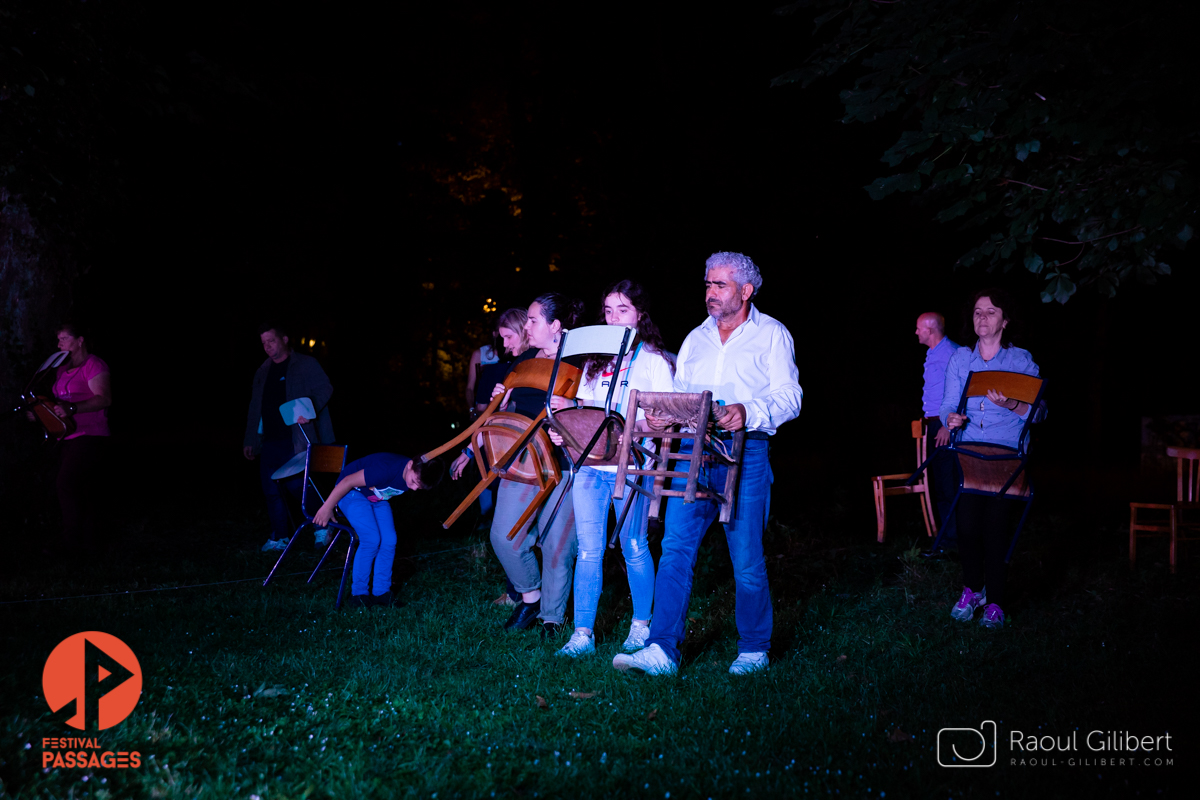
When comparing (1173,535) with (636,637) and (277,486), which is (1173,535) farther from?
(277,486)

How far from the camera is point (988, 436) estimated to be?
5.65 m

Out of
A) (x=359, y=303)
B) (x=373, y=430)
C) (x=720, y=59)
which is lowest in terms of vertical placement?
(x=373, y=430)

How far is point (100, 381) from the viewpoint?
7.64 metres

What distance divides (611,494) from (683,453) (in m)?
0.58

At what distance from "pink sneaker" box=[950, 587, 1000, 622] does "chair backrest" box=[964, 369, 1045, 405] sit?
1.31 m

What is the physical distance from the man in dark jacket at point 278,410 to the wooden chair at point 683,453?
454 cm

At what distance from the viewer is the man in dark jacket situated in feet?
26.5

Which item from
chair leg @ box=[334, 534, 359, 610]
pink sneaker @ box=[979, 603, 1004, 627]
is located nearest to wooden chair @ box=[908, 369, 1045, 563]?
pink sneaker @ box=[979, 603, 1004, 627]

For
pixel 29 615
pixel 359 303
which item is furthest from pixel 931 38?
pixel 359 303

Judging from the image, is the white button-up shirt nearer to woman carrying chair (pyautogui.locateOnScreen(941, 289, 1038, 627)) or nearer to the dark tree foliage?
the dark tree foliage

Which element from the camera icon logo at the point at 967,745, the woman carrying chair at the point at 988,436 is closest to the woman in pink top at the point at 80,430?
the woman carrying chair at the point at 988,436

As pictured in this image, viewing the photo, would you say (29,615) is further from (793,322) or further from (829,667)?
(793,322)

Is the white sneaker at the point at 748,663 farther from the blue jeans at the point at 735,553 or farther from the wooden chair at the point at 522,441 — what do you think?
the wooden chair at the point at 522,441

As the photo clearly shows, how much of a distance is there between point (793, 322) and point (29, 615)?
13.2 metres
